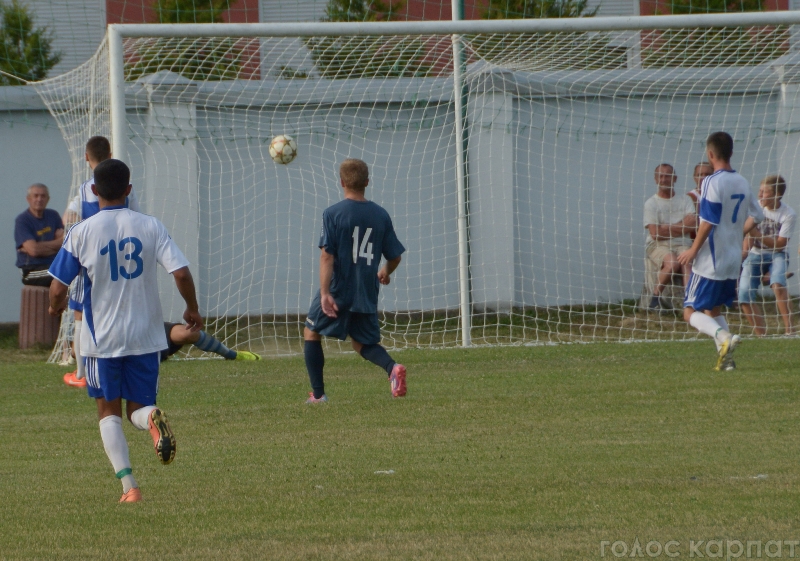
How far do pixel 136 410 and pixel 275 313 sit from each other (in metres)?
7.82

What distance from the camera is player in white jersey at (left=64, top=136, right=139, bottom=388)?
8031mm

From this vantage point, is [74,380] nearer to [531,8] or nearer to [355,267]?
[355,267]

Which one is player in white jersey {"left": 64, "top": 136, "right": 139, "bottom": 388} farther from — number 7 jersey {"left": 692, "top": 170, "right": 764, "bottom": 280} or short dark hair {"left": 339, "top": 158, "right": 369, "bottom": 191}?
number 7 jersey {"left": 692, "top": 170, "right": 764, "bottom": 280}

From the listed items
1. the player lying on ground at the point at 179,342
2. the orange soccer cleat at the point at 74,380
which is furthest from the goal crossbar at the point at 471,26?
the orange soccer cleat at the point at 74,380

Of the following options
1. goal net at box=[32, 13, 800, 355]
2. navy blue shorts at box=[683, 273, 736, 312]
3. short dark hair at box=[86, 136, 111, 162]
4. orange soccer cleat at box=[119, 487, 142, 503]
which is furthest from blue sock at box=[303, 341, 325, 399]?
goal net at box=[32, 13, 800, 355]

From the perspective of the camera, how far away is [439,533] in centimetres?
415

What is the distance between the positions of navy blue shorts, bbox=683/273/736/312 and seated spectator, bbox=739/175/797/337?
2859 mm

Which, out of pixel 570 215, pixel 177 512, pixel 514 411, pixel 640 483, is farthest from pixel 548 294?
pixel 177 512

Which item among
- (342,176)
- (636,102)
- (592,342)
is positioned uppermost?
(636,102)

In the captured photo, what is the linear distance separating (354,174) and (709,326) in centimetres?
340

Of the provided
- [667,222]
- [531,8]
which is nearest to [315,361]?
[667,222]

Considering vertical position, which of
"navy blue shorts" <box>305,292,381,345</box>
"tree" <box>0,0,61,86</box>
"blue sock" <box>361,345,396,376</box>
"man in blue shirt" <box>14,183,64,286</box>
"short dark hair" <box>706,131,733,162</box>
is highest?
"tree" <box>0,0,61,86</box>

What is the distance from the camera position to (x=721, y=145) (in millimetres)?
8875

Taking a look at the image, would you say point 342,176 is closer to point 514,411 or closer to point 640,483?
point 514,411
